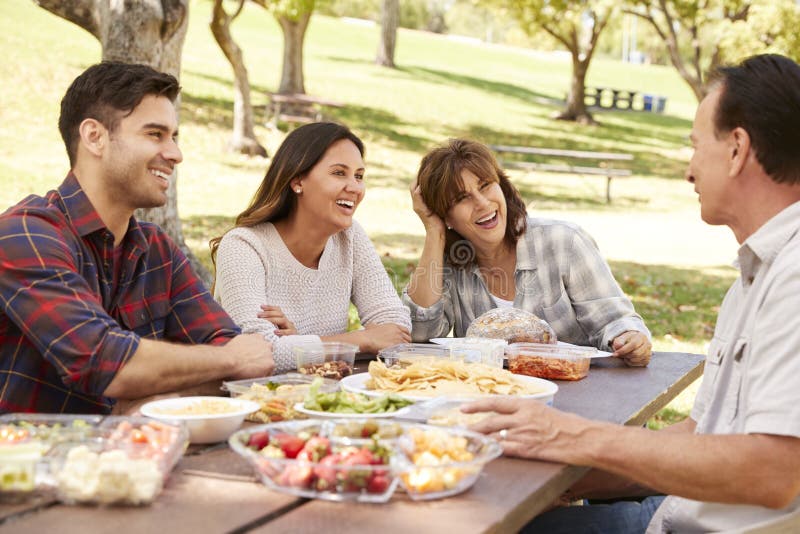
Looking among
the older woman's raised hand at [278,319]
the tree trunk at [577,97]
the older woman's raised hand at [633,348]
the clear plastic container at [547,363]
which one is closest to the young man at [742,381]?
the clear plastic container at [547,363]

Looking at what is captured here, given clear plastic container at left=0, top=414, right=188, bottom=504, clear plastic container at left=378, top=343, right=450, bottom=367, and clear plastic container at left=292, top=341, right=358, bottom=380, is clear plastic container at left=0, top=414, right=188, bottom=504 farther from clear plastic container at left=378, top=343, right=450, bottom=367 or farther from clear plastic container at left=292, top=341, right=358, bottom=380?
clear plastic container at left=378, top=343, right=450, bottom=367

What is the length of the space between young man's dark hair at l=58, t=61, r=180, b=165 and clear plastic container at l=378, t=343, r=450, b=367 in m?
1.13

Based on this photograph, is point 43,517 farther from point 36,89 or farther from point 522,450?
point 36,89

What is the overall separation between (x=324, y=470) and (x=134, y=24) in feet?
18.5

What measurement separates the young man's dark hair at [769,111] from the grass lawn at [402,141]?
170 inches

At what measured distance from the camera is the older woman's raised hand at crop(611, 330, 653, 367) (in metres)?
3.67

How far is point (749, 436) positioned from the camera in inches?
85.4

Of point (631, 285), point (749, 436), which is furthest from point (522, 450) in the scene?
point (631, 285)

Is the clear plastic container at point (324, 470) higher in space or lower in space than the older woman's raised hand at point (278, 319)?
higher

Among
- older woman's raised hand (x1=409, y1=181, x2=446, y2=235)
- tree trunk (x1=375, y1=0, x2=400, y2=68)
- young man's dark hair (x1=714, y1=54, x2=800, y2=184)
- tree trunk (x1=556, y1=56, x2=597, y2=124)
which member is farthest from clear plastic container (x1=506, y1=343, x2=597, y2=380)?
tree trunk (x1=375, y1=0, x2=400, y2=68)

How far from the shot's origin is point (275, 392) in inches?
103

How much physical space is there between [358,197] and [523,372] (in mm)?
1277

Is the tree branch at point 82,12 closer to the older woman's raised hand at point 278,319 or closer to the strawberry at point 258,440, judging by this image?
the older woman's raised hand at point 278,319

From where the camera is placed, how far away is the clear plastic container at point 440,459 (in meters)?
1.92
